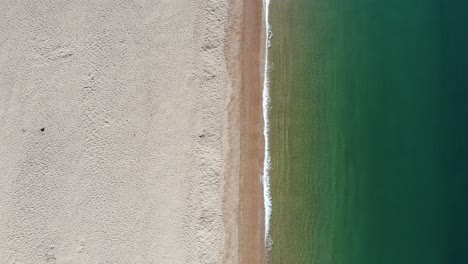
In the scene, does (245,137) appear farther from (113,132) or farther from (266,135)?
(113,132)

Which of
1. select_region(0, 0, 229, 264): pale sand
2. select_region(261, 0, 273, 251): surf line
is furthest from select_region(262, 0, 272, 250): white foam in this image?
select_region(0, 0, 229, 264): pale sand

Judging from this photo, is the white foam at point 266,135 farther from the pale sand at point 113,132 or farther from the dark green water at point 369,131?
the pale sand at point 113,132

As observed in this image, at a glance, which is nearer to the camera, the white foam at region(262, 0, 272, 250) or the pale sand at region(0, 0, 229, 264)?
the pale sand at region(0, 0, 229, 264)

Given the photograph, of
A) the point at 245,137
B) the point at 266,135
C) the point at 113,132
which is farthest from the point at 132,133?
the point at 266,135

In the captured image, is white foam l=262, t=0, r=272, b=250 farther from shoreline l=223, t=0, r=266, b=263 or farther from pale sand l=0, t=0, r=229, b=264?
pale sand l=0, t=0, r=229, b=264

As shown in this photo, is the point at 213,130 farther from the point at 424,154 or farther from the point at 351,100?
the point at 424,154

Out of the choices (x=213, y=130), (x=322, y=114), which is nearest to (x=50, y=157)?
(x=213, y=130)

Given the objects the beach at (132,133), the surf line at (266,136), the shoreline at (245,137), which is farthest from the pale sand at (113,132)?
the surf line at (266,136)

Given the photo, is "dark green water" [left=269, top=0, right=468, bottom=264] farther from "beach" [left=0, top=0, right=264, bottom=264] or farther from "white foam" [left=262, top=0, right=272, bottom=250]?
"beach" [left=0, top=0, right=264, bottom=264]
